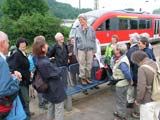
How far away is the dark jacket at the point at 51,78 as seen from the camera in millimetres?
4152

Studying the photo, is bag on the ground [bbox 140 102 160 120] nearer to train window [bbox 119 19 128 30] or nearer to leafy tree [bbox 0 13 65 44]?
train window [bbox 119 19 128 30]

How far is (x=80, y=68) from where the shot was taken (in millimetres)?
6203

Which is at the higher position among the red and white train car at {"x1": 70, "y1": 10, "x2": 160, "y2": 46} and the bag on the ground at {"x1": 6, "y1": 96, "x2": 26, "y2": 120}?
the red and white train car at {"x1": 70, "y1": 10, "x2": 160, "y2": 46}

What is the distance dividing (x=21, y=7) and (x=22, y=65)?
1542 inches

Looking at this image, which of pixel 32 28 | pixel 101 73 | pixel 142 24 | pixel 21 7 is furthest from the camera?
pixel 21 7

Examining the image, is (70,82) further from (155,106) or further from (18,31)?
(18,31)

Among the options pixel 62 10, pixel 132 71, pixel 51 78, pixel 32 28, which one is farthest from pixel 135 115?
pixel 62 10

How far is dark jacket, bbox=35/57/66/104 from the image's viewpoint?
4152mm

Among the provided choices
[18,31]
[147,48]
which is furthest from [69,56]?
[18,31]

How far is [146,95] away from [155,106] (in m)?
0.23

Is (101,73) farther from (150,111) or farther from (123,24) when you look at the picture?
(123,24)

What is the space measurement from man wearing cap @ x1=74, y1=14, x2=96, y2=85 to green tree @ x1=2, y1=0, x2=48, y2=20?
36.2 m

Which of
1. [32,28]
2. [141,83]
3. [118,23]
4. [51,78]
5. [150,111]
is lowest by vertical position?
[150,111]

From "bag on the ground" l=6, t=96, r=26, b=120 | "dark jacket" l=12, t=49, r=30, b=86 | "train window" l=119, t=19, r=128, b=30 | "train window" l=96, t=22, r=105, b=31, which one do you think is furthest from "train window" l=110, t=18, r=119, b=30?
"bag on the ground" l=6, t=96, r=26, b=120
